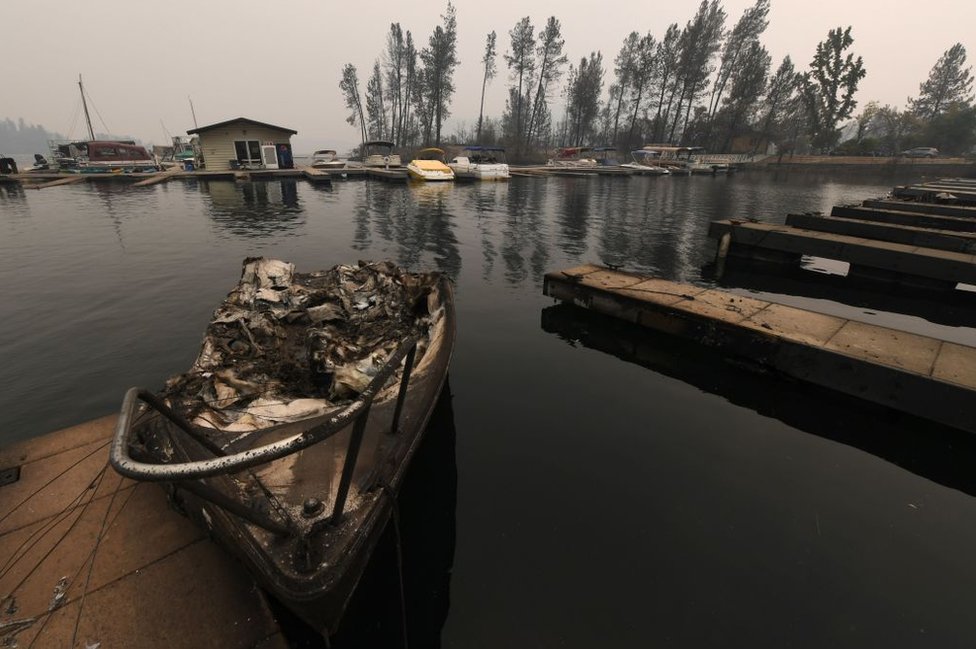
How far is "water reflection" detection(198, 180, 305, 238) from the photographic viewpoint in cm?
1952

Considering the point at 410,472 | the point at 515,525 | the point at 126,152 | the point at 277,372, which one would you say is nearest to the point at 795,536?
the point at 515,525

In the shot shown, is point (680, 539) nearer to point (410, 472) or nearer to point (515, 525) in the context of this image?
point (515, 525)

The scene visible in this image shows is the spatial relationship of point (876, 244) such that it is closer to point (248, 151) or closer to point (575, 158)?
point (248, 151)

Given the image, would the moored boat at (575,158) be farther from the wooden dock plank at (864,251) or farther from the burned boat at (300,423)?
the burned boat at (300,423)

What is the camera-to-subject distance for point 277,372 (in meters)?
6.15

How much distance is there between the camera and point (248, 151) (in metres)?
40.3

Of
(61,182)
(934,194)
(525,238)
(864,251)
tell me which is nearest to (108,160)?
(61,182)

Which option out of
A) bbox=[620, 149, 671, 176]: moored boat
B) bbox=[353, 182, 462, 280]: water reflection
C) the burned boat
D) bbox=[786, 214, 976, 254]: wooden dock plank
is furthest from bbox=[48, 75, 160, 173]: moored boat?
bbox=[620, 149, 671, 176]: moored boat

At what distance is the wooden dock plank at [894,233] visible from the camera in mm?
12479

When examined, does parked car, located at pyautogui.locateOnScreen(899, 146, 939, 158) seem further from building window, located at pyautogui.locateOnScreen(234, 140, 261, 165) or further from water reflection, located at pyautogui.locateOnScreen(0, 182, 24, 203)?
water reflection, located at pyautogui.locateOnScreen(0, 182, 24, 203)

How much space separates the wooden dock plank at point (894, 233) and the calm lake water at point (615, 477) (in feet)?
7.62

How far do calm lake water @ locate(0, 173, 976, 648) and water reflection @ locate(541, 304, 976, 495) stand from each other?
0.13 ft

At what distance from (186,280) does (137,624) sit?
38.5ft

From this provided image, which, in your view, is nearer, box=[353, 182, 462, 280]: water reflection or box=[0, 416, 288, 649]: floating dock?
box=[0, 416, 288, 649]: floating dock
